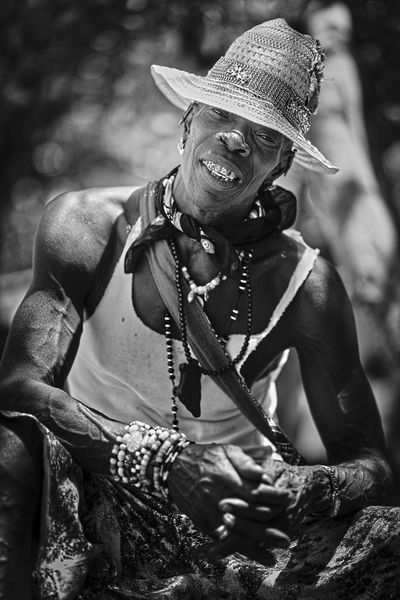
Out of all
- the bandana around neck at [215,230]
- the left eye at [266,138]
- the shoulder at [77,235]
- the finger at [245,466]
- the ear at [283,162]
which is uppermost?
the left eye at [266,138]

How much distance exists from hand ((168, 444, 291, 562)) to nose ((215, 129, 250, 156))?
0.96 m

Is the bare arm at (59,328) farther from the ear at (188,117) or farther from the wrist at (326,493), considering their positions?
the wrist at (326,493)

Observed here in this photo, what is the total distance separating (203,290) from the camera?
3.31 metres

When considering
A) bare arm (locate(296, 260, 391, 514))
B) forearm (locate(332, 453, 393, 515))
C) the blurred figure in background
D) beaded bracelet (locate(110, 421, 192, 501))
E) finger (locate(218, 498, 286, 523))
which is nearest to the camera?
finger (locate(218, 498, 286, 523))

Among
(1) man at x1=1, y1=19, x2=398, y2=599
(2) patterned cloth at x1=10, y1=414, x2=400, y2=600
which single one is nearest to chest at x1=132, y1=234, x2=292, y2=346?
(1) man at x1=1, y1=19, x2=398, y2=599

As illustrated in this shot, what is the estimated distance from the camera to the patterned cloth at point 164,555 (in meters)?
2.66

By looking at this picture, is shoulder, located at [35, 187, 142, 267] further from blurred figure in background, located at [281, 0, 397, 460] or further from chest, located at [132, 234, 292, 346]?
blurred figure in background, located at [281, 0, 397, 460]

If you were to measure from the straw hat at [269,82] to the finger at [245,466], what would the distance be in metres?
1.05

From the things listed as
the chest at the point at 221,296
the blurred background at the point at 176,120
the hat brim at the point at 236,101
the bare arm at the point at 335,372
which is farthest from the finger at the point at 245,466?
the blurred background at the point at 176,120

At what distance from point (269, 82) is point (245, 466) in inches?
49.5

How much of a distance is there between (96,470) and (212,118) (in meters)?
Result: 1.13

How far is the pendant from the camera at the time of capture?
3.33m

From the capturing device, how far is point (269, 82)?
10.8 ft

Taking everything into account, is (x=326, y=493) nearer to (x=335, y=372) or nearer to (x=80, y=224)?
(x=335, y=372)
